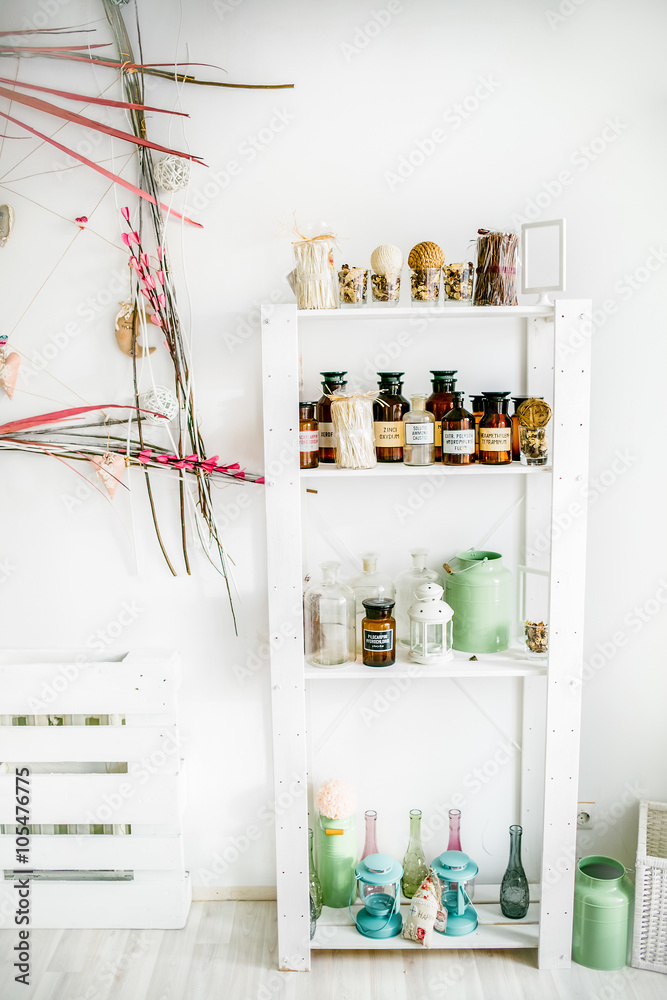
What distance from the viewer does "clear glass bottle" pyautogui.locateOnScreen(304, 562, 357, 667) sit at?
6.40 feet

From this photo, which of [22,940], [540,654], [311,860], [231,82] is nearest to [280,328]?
[231,82]

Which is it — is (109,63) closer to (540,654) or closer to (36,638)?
(36,638)

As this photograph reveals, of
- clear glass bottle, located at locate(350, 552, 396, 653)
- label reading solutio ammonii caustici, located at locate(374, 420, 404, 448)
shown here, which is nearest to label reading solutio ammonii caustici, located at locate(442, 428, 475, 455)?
label reading solutio ammonii caustici, located at locate(374, 420, 404, 448)

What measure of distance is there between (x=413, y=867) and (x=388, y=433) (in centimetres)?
119

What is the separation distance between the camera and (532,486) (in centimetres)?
206

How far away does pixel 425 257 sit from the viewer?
1.79 meters

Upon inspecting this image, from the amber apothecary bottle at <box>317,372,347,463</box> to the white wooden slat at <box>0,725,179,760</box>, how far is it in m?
0.85

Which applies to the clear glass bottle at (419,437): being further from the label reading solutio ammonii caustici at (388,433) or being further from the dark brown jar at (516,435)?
the dark brown jar at (516,435)

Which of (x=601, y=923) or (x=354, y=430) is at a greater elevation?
(x=354, y=430)

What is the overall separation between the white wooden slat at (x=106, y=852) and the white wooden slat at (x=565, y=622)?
971mm

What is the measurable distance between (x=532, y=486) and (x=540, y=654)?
436 mm

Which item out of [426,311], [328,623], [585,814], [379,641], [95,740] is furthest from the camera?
[585,814]

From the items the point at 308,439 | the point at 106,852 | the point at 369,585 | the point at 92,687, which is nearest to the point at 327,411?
the point at 308,439

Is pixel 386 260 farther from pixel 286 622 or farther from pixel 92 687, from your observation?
pixel 92 687
